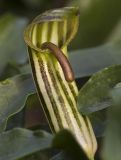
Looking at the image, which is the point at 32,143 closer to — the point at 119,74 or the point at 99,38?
the point at 119,74

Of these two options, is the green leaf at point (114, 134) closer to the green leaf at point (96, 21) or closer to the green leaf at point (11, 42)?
the green leaf at point (11, 42)

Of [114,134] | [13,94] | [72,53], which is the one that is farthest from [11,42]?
[114,134]

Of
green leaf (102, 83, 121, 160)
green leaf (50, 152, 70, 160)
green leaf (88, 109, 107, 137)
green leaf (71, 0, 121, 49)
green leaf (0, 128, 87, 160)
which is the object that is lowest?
green leaf (71, 0, 121, 49)

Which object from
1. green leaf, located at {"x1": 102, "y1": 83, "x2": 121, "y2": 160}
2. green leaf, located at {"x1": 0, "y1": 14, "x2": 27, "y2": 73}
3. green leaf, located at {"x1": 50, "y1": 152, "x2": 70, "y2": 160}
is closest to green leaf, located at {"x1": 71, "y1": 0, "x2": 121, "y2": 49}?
green leaf, located at {"x1": 0, "y1": 14, "x2": 27, "y2": 73}

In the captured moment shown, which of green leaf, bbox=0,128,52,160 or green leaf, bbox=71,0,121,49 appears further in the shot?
green leaf, bbox=71,0,121,49

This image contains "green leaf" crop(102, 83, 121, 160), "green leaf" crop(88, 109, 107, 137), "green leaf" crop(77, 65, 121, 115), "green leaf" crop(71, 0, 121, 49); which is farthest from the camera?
"green leaf" crop(71, 0, 121, 49)

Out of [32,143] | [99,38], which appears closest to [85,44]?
[99,38]

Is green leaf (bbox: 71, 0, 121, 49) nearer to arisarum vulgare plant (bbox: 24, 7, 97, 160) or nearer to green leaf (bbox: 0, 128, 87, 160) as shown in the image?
arisarum vulgare plant (bbox: 24, 7, 97, 160)

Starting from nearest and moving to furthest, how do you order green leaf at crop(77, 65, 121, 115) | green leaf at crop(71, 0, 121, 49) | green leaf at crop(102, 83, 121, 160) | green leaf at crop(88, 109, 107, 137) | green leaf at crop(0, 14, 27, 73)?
Result: green leaf at crop(102, 83, 121, 160), green leaf at crop(77, 65, 121, 115), green leaf at crop(88, 109, 107, 137), green leaf at crop(0, 14, 27, 73), green leaf at crop(71, 0, 121, 49)
